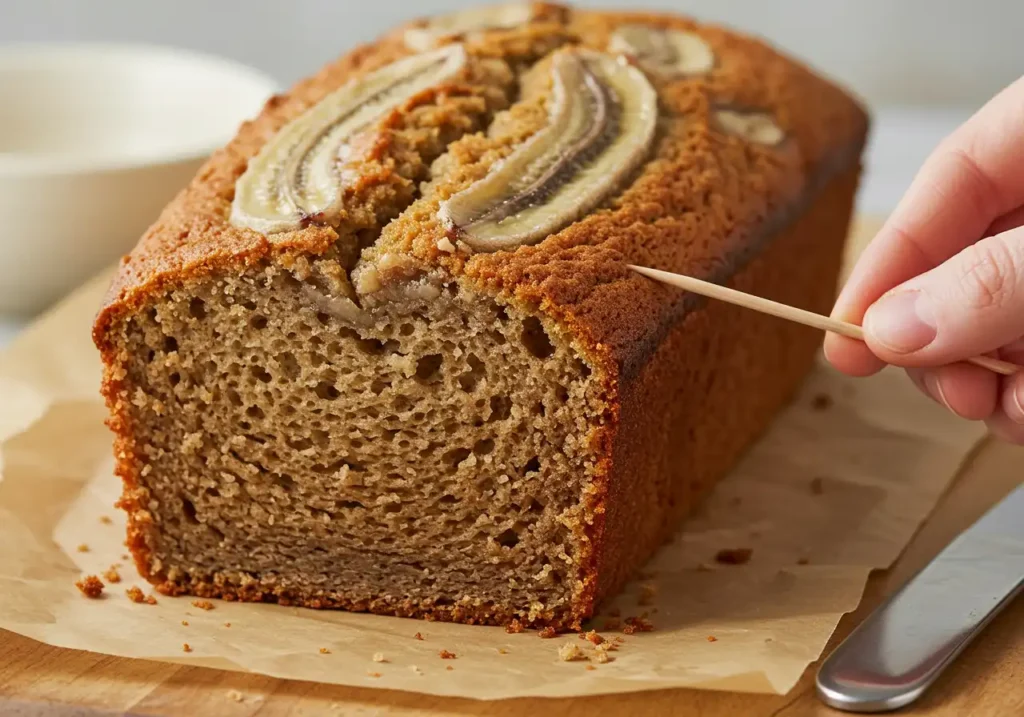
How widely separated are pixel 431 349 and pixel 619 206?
0.60m

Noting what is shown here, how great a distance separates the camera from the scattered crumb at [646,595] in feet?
10.4

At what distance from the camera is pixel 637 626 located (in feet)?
9.97

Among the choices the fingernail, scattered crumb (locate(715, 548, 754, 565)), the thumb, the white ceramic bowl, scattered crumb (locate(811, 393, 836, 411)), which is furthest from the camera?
the white ceramic bowl

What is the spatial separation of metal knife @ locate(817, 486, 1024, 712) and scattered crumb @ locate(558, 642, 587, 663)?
47 centimetres

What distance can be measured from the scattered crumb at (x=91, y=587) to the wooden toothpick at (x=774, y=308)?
4.32 feet

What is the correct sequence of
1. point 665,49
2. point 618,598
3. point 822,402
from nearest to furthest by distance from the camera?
point 618,598, point 665,49, point 822,402

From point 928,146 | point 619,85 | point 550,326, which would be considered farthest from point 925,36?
point 550,326

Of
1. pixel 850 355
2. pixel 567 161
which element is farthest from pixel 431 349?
pixel 850 355

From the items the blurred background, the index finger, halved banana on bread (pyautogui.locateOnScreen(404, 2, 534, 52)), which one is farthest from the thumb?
the blurred background

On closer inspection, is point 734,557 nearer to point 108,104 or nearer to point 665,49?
point 665,49

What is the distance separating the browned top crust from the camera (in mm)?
2846

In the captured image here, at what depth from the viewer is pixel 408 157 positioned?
10.5ft

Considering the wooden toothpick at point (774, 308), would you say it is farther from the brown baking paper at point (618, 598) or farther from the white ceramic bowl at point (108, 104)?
the white ceramic bowl at point (108, 104)

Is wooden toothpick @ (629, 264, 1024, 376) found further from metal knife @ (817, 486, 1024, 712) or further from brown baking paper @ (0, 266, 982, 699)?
brown baking paper @ (0, 266, 982, 699)
